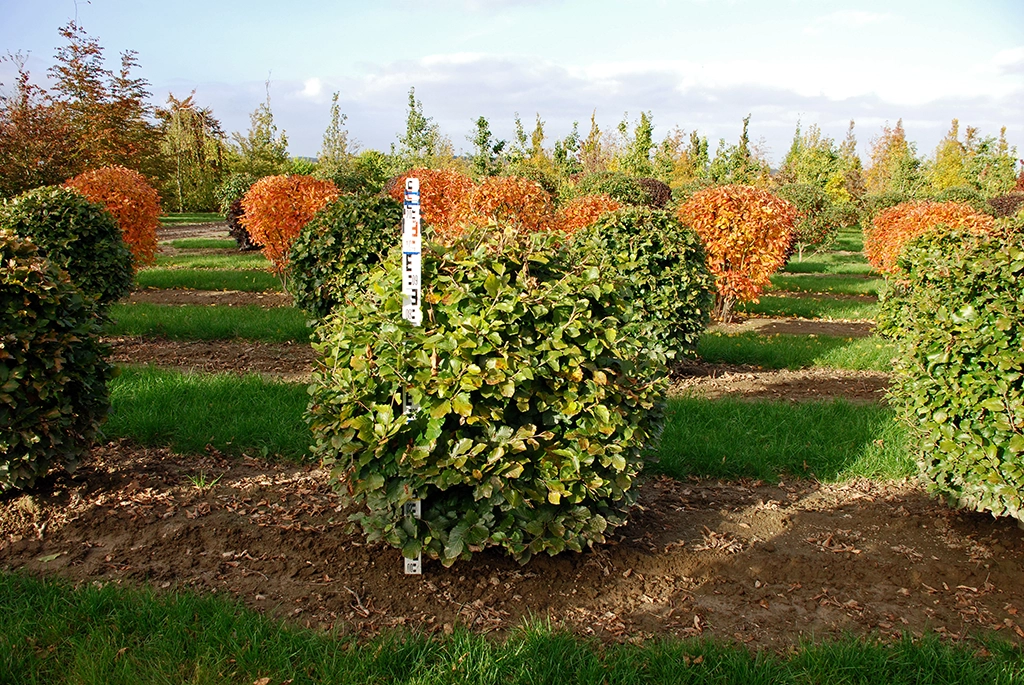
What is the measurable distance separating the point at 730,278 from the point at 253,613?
832 centimetres

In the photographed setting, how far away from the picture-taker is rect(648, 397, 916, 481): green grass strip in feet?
15.6

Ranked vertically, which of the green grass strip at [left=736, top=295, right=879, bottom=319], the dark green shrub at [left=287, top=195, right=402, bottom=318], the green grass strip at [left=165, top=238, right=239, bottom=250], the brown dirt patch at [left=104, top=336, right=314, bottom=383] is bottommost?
the green grass strip at [left=736, top=295, right=879, bottom=319]

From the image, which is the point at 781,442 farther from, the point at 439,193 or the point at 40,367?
the point at 439,193

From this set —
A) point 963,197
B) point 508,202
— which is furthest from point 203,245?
point 963,197

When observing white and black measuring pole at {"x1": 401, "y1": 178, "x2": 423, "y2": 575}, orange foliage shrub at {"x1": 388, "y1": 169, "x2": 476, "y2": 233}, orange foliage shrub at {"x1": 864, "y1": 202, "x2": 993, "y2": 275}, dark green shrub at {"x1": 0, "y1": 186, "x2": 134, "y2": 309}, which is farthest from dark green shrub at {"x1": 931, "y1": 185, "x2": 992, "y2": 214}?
white and black measuring pole at {"x1": 401, "y1": 178, "x2": 423, "y2": 575}

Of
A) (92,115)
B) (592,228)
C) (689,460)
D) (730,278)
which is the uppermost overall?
(92,115)

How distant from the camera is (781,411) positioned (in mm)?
5984

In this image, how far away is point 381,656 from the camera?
2.60 metres

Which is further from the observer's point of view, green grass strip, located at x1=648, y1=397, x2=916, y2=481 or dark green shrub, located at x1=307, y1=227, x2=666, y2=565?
green grass strip, located at x1=648, y1=397, x2=916, y2=481

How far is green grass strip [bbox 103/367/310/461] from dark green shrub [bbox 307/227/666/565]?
6.03 feet

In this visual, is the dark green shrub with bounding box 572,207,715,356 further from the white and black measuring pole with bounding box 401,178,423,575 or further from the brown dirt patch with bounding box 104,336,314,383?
the white and black measuring pole with bounding box 401,178,423,575

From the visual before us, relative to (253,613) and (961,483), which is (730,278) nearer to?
(961,483)

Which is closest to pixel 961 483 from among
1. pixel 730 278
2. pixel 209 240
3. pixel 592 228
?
pixel 592 228

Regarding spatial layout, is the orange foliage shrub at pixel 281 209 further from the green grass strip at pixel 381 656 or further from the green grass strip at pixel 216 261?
the green grass strip at pixel 381 656
